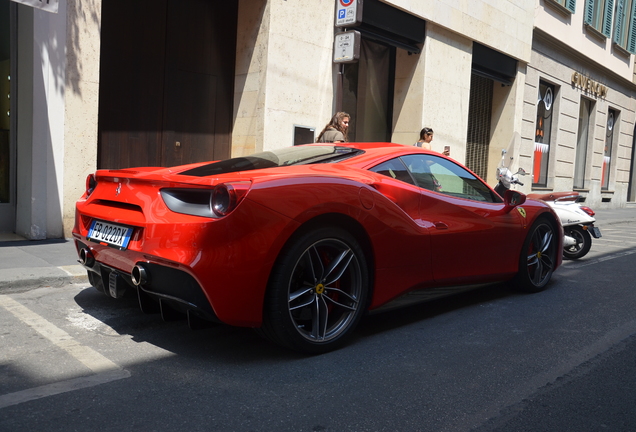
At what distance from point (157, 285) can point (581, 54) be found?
1910 centimetres

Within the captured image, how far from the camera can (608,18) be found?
68.7 ft

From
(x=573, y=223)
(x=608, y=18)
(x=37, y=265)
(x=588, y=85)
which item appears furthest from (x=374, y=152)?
(x=608, y=18)

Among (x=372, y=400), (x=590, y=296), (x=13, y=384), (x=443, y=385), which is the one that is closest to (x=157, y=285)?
(x=13, y=384)

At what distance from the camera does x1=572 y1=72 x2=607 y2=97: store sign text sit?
1915 cm

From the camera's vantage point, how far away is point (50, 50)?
22.4ft

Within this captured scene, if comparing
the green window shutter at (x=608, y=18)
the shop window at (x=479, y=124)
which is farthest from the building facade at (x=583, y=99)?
the shop window at (x=479, y=124)

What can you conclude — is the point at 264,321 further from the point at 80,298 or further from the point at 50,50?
the point at 50,50

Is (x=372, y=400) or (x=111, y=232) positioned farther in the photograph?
(x=111, y=232)

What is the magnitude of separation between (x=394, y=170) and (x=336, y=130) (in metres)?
3.72

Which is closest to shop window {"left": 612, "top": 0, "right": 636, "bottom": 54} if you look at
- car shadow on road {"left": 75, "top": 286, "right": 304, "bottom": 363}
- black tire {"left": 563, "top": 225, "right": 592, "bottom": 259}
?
black tire {"left": 563, "top": 225, "right": 592, "bottom": 259}

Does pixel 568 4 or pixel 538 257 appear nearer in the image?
pixel 538 257

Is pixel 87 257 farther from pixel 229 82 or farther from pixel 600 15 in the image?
pixel 600 15

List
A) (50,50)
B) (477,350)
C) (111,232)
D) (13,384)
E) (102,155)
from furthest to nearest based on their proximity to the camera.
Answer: (102,155), (50,50), (477,350), (111,232), (13,384)

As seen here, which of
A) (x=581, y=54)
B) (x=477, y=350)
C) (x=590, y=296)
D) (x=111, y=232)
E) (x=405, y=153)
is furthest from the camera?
(x=581, y=54)
